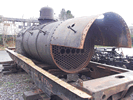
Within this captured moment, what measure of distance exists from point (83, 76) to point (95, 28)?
1596 millimetres

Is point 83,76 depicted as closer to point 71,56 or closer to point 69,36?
point 71,56

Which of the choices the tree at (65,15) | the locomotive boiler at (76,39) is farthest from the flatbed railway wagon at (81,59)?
the tree at (65,15)

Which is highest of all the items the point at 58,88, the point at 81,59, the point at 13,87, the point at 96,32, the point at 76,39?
the point at 96,32

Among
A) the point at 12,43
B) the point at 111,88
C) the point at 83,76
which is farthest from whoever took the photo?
the point at 12,43

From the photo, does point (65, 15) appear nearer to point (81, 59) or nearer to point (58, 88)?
point (81, 59)

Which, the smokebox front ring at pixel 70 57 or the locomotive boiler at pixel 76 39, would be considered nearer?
the locomotive boiler at pixel 76 39

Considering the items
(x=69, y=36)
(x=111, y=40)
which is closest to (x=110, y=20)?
(x=111, y=40)

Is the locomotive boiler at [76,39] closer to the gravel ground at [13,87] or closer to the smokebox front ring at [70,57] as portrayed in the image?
the smokebox front ring at [70,57]

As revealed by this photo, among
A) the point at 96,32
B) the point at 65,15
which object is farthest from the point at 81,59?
the point at 65,15

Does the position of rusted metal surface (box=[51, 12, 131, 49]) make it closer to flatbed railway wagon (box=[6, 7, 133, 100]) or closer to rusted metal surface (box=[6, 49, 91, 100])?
flatbed railway wagon (box=[6, 7, 133, 100])

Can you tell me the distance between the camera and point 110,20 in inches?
102

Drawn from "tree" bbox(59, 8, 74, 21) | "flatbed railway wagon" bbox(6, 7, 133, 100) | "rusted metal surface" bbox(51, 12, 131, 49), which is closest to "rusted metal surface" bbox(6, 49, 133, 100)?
"flatbed railway wagon" bbox(6, 7, 133, 100)

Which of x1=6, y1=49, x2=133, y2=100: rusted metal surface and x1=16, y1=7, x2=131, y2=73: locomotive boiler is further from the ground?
x1=16, y1=7, x2=131, y2=73: locomotive boiler

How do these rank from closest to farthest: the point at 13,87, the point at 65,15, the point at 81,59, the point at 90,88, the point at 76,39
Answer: the point at 90,88
the point at 76,39
the point at 81,59
the point at 13,87
the point at 65,15
